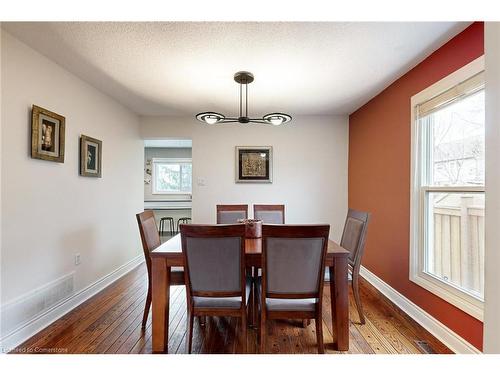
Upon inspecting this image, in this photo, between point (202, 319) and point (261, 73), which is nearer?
point (202, 319)

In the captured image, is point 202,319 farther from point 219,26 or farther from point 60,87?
point 60,87

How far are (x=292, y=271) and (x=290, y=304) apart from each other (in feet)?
0.83

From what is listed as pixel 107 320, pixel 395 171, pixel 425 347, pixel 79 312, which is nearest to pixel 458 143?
pixel 395 171

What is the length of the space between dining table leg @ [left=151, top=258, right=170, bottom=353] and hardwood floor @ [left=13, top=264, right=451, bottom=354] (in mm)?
124

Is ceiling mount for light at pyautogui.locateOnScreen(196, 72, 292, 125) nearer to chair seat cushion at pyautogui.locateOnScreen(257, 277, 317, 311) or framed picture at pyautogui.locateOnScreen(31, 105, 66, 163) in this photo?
framed picture at pyautogui.locateOnScreen(31, 105, 66, 163)

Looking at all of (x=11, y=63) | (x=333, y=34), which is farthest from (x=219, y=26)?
(x=11, y=63)

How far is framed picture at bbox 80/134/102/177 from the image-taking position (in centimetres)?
254

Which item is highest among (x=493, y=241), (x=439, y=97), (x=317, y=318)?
(x=439, y=97)

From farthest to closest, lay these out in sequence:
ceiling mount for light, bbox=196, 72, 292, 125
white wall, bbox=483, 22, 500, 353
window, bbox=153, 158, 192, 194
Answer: window, bbox=153, 158, 192, 194
ceiling mount for light, bbox=196, 72, 292, 125
white wall, bbox=483, 22, 500, 353

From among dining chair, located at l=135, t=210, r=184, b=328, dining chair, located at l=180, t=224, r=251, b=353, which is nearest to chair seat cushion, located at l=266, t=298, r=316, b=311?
dining chair, located at l=180, t=224, r=251, b=353

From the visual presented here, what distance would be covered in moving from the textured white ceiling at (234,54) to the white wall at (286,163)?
0.85 m

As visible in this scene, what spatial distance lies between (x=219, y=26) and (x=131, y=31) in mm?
637

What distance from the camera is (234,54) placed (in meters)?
2.00

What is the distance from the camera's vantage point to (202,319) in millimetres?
2117
